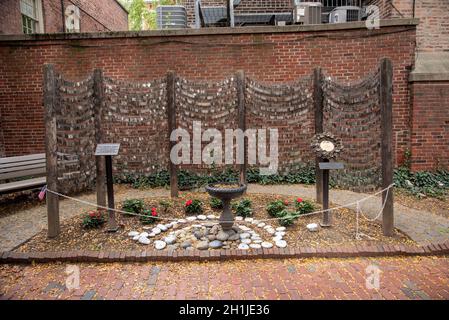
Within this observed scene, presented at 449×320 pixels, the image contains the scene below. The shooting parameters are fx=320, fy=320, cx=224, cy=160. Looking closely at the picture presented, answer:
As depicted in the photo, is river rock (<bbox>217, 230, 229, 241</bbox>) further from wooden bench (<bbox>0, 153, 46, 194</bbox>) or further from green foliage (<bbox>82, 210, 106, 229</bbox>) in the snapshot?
wooden bench (<bbox>0, 153, 46, 194</bbox>)

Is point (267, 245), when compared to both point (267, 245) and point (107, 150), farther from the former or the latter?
point (107, 150)

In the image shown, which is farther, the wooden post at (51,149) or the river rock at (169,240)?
the wooden post at (51,149)

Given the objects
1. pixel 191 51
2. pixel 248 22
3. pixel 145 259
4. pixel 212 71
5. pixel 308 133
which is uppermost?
pixel 248 22

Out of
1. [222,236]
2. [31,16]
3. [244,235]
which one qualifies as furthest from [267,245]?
[31,16]

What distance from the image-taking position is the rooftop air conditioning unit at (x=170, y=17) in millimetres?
10484

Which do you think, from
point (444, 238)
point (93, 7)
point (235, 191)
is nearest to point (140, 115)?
point (235, 191)

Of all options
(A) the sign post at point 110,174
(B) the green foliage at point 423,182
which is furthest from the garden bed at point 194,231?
(B) the green foliage at point 423,182

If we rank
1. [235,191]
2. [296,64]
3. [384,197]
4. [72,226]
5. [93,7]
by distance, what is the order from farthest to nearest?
[93,7], [296,64], [72,226], [384,197], [235,191]

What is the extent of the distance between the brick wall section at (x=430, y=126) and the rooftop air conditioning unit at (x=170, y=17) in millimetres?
7321

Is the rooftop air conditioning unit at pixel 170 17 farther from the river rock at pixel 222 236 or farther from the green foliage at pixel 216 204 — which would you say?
the river rock at pixel 222 236

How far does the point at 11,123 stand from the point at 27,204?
9.80 feet

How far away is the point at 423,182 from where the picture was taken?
24.6 ft

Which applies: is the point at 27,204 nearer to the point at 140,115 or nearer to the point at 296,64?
the point at 140,115

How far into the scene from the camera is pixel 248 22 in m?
12.2
